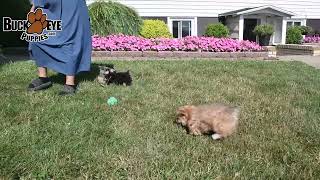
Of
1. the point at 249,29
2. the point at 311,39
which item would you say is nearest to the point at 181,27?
the point at 249,29

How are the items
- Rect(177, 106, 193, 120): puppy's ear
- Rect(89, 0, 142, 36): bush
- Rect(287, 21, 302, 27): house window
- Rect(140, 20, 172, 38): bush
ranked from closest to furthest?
Rect(177, 106, 193, 120): puppy's ear < Rect(89, 0, 142, 36): bush < Rect(140, 20, 172, 38): bush < Rect(287, 21, 302, 27): house window

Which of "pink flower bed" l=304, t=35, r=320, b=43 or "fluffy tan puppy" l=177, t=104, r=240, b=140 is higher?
"pink flower bed" l=304, t=35, r=320, b=43

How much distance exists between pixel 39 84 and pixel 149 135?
248cm

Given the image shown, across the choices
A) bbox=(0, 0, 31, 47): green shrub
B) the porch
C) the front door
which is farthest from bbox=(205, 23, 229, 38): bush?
bbox=(0, 0, 31, 47): green shrub

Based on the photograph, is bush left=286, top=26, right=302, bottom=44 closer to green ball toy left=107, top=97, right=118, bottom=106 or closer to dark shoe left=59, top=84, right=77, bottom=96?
dark shoe left=59, top=84, right=77, bottom=96

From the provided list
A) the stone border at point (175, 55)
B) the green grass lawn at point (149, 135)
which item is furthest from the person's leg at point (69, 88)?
the stone border at point (175, 55)

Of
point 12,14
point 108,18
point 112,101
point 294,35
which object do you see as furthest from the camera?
point 294,35

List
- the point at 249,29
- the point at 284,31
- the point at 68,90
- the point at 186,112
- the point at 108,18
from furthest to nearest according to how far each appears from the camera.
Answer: the point at 249,29, the point at 284,31, the point at 108,18, the point at 68,90, the point at 186,112

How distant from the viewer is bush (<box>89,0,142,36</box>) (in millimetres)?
13086

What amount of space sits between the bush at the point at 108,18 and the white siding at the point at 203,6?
4.13 metres

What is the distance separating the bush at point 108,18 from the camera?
13.1 metres

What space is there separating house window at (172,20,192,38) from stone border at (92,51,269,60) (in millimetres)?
8276

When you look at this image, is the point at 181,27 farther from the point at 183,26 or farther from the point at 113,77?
the point at 113,77

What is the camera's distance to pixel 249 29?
806 inches
